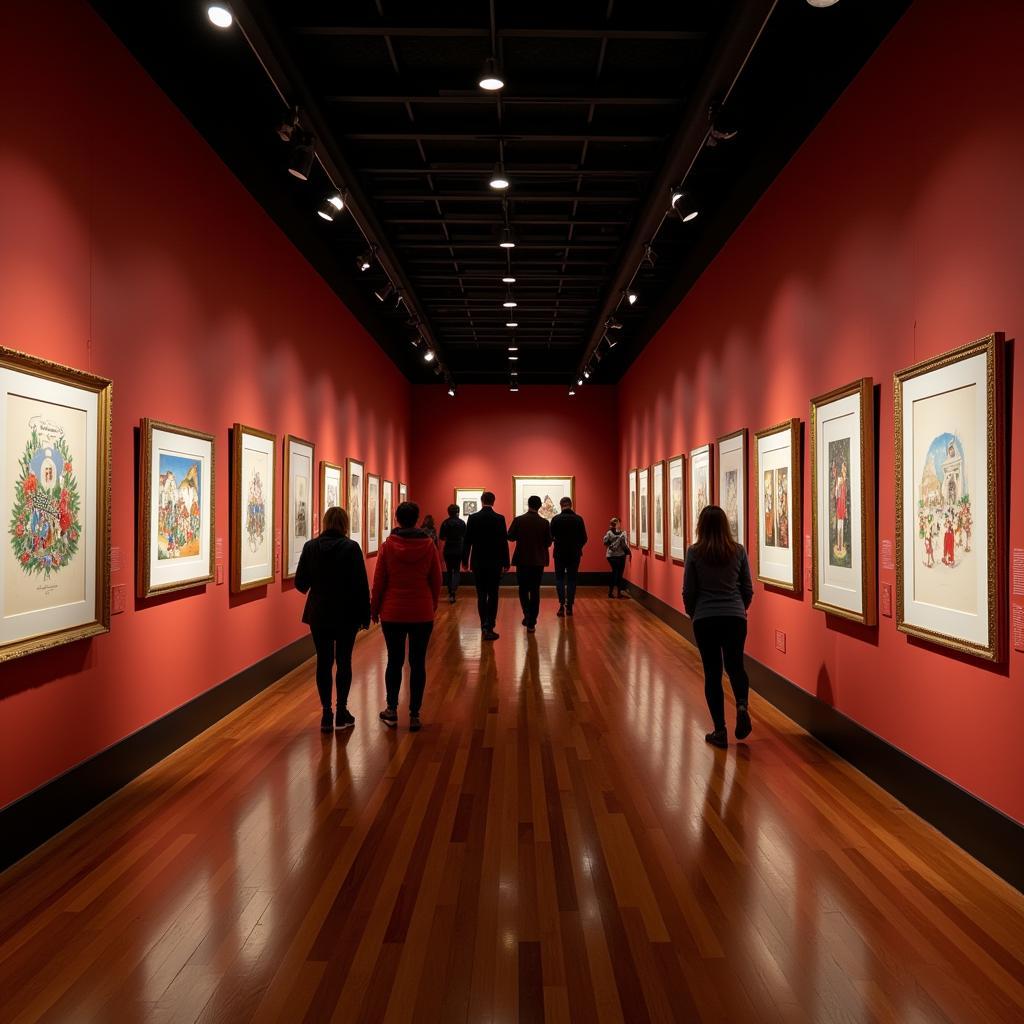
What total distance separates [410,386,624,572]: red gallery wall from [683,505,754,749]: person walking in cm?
1280

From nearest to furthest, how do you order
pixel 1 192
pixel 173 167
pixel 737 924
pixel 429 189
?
pixel 737 924, pixel 1 192, pixel 173 167, pixel 429 189

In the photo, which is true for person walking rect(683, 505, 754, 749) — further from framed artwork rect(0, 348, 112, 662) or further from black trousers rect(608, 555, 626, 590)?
black trousers rect(608, 555, 626, 590)

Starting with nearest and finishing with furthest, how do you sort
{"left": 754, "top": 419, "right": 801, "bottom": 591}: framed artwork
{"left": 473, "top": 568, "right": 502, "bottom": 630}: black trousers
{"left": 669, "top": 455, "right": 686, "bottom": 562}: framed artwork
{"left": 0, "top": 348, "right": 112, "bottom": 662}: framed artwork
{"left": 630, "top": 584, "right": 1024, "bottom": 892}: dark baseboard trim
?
1. {"left": 630, "top": 584, "right": 1024, "bottom": 892}: dark baseboard trim
2. {"left": 0, "top": 348, "right": 112, "bottom": 662}: framed artwork
3. {"left": 754, "top": 419, "right": 801, "bottom": 591}: framed artwork
4. {"left": 473, "top": 568, "right": 502, "bottom": 630}: black trousers
5. {"left": 669, "top": 455, "right": 686, "bottom": 562}: framed artwork

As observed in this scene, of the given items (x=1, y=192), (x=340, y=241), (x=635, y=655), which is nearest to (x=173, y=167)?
(x=1, y=192)

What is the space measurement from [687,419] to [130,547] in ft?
25.3

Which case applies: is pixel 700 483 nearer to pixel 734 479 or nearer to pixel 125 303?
pixel 734 479

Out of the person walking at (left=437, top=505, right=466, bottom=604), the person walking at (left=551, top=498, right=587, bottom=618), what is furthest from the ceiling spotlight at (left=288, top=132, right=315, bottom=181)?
the person walking at (left=437, top=505, right=466, bottom=604)

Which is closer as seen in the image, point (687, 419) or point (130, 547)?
point (130, 547)

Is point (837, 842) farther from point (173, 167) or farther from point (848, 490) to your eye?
point (173, 167)

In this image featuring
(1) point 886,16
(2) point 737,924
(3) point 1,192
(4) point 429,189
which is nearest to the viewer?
(2) point 737,924

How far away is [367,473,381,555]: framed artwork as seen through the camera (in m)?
12.6

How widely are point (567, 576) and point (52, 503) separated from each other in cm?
976

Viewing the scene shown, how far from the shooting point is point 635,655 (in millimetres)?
9203

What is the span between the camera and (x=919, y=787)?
4.27 m
